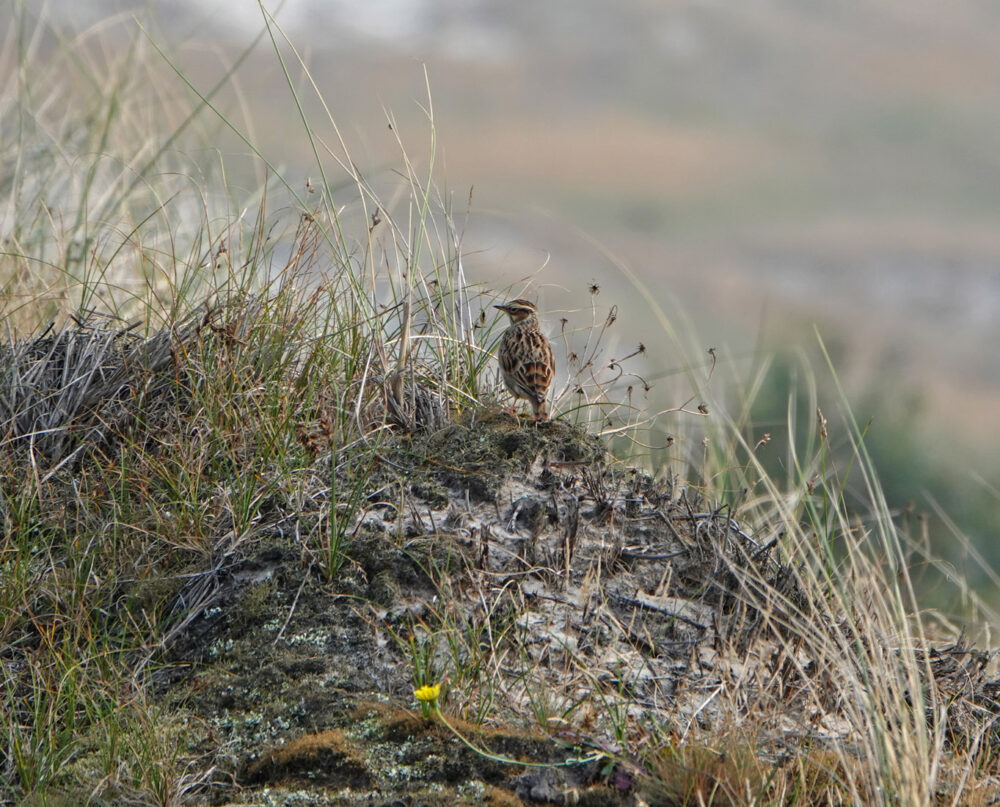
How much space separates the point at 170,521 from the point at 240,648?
0.60 m

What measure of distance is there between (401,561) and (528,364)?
1166 mm

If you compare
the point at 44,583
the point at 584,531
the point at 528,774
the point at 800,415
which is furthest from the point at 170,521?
the point at 800,415

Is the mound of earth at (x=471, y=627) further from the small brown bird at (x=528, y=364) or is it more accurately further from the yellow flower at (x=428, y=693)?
the small brown bird at (x=528, y=364)

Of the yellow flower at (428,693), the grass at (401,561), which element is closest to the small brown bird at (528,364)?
the grass at (401,561)

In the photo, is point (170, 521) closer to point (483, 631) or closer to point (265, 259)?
point (483, 631)

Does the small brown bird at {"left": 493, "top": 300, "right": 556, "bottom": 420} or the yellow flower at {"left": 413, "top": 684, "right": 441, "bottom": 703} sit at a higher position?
the small brown bird at {"left": 493, "top": 300, "right": 556, "bottom": 420}

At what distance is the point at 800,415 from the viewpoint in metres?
10.9

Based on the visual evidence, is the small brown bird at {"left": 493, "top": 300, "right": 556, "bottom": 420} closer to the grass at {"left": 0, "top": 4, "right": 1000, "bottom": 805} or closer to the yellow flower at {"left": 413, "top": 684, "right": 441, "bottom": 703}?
the grass at {"left": 0, "top": 4, "right": 1000, "bottom": 805}

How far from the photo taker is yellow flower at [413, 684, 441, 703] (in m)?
2.73

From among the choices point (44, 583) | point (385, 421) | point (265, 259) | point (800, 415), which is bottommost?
point (800, 415)

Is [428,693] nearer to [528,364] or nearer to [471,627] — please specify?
[471,627]

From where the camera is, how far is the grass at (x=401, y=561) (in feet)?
8.94

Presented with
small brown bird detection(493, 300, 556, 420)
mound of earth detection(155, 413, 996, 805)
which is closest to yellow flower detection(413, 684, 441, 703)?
mound of earth detection(155, 413, 996, 805)

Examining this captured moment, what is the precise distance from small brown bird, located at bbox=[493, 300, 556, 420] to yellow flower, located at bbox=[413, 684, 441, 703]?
161cm
